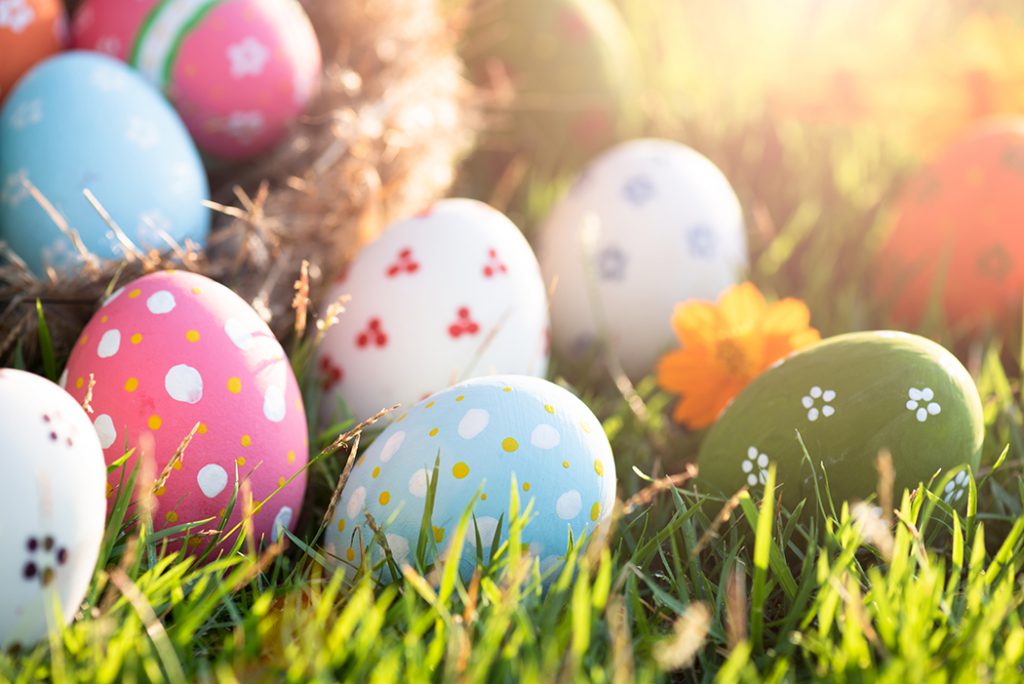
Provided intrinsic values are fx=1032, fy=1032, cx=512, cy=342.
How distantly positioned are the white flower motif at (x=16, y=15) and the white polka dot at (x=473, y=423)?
0.99 metres

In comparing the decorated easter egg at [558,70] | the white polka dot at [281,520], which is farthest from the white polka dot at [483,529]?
the decorated easter egg at [558,70]

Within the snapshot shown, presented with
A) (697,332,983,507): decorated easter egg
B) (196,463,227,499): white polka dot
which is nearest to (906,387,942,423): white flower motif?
(697,332,983,507): decorated easter egg

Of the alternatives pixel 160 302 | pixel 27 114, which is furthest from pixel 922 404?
pixel 27 114

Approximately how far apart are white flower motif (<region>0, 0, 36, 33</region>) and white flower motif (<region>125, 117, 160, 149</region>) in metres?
0.28

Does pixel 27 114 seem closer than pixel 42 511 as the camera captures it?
No

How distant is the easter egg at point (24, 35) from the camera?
1.55 metres

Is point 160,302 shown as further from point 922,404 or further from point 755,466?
point 922,404

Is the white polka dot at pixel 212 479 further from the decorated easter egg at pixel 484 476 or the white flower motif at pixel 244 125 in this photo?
the white flower motif at pixel 244 125

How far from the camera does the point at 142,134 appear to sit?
1.46 meters

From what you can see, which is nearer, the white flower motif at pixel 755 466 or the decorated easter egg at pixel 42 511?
the decorated easter egg at pixel 42 511

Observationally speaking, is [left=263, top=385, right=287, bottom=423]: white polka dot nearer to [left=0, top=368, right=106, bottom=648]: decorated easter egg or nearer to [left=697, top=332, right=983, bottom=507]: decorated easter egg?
[left=0, top=368, right=106, bottom=648]: decorated easter egg

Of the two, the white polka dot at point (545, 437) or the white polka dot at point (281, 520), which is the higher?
the white polka dot at point (545, 437)

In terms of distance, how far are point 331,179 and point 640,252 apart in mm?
513

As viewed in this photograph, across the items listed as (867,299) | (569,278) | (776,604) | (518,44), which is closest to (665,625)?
(776,604)
